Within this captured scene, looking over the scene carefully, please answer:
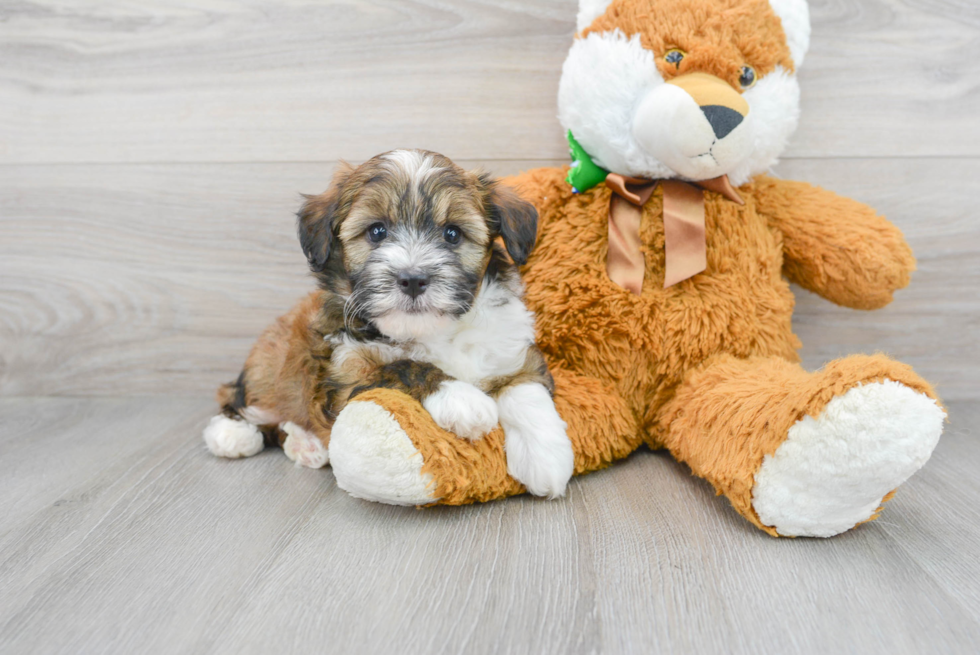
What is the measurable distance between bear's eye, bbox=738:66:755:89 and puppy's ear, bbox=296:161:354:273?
3.07ft

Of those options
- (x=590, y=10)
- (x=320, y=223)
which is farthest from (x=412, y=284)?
(x=590, y=10)

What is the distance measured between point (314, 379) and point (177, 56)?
4.14ft

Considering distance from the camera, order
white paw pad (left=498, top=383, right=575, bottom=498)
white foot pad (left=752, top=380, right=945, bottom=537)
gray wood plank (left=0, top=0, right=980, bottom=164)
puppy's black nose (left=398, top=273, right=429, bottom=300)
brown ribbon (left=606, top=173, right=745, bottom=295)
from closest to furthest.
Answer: white foot pad (left=752, top=380, right=945, bottom=537) → puppy's black nose (left=398, top=273, right=429, bottom=300) → white paw pad (left=498, top=383, right=575, bottom=498) → brown ribbon (left=606, top=173, right=745, bottom=295) → gray wood plank (left=0, top=0, right=980, bottom=164)

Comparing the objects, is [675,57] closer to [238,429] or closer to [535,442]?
[535,442]

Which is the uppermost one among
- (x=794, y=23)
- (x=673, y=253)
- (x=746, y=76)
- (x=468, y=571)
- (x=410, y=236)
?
(x=794, y=23)

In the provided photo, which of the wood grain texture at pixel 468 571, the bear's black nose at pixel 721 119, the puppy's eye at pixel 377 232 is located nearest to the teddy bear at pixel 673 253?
the bear's black nose at pixel 721 119

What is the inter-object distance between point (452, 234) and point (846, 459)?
870 millimetres

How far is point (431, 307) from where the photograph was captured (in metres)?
1.35

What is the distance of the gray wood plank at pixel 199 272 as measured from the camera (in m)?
2.11

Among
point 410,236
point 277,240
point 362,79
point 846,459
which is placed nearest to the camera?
point 846,459

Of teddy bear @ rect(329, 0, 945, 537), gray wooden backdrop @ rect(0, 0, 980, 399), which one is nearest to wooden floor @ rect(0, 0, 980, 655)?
gray wooden backdrop @ rect(0, 0, 980, 399)

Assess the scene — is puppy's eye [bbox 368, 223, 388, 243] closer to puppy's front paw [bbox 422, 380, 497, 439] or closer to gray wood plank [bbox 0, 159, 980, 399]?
puppy's front paw [bbox 422, 380, 497, 439]

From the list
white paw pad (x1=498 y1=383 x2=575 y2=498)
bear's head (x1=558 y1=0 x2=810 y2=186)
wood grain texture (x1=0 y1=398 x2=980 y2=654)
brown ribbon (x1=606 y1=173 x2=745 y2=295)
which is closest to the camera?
wood grain texture (x1=0 y1=398 x2=980 y2=654)

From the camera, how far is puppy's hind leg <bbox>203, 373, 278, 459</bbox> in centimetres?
183
